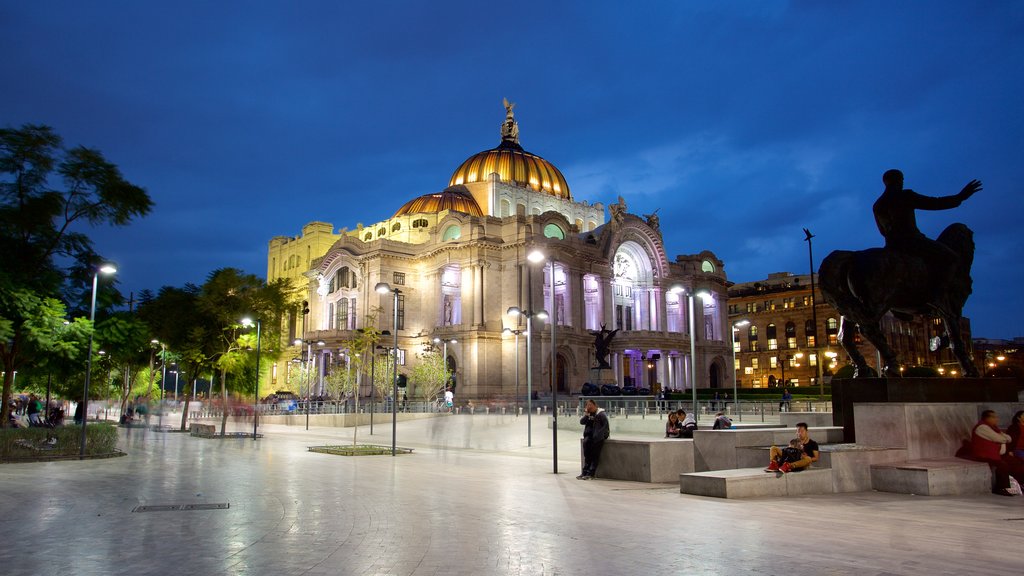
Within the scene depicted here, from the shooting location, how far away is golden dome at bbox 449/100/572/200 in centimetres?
9950

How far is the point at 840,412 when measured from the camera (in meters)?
18.4

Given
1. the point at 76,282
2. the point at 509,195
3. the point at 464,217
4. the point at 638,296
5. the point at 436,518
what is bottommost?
the point at 436,518

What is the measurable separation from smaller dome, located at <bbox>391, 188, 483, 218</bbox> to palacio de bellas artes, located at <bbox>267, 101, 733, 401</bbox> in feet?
0.70

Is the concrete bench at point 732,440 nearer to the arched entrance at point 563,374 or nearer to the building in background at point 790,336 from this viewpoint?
the arched entrance at point 563,374

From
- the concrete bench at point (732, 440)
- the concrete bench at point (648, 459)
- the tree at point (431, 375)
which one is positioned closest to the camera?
the concrete bench at point (732, 440)

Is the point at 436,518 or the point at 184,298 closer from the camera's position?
the point at 436,518

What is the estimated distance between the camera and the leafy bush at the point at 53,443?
2383cm

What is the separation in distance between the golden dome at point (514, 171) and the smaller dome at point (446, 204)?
4332 mm

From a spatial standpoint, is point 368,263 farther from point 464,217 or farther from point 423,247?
point 464,217

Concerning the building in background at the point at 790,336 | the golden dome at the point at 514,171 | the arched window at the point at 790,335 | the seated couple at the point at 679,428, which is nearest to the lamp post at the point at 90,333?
the seated couple at the point at 679,428

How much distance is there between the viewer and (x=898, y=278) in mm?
17797

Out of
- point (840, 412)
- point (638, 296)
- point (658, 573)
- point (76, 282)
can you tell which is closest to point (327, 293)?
point (638, 296)

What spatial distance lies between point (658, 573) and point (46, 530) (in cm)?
922

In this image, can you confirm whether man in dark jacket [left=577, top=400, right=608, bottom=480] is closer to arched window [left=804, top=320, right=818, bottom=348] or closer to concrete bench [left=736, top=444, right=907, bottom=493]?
concrete bench [left=736, top=444, right=907, bottom=493]
